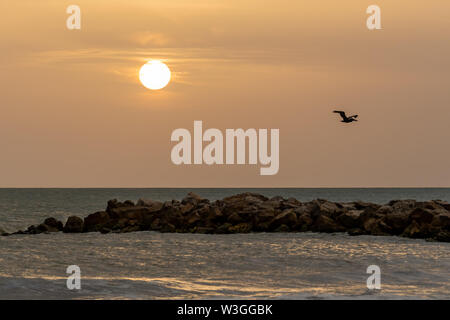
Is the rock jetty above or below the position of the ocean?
above

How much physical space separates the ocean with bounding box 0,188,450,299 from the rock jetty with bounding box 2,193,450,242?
62.9 inches

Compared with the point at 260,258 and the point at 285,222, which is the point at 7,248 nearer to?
the point at 260,258

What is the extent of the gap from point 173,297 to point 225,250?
12350mm

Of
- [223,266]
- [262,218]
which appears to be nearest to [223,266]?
[223,266]

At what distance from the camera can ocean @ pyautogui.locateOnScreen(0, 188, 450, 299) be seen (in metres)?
20.3

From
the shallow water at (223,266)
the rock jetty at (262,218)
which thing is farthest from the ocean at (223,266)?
the rock jetty at (262,218)

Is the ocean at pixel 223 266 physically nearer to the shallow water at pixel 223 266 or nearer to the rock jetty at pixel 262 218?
the shallow water at pixel 223 266

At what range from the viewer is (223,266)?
86.8 feet

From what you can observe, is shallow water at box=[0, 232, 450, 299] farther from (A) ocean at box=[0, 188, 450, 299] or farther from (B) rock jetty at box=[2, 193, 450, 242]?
(B) rock jetty at box=[2, 193, 450, 242]

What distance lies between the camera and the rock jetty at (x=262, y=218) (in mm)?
37812

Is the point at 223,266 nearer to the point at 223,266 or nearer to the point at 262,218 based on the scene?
the point at 223,266

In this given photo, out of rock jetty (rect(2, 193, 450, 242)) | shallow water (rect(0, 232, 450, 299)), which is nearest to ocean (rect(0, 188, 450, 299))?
shallow water (rect(0, 232, 450, 299))

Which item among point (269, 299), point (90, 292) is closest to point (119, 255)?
point (90, 292)

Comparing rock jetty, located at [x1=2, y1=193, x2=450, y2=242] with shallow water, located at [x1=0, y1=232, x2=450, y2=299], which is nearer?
shallow water, located at [x1=0, y1=232, x2=450, y2=299]
